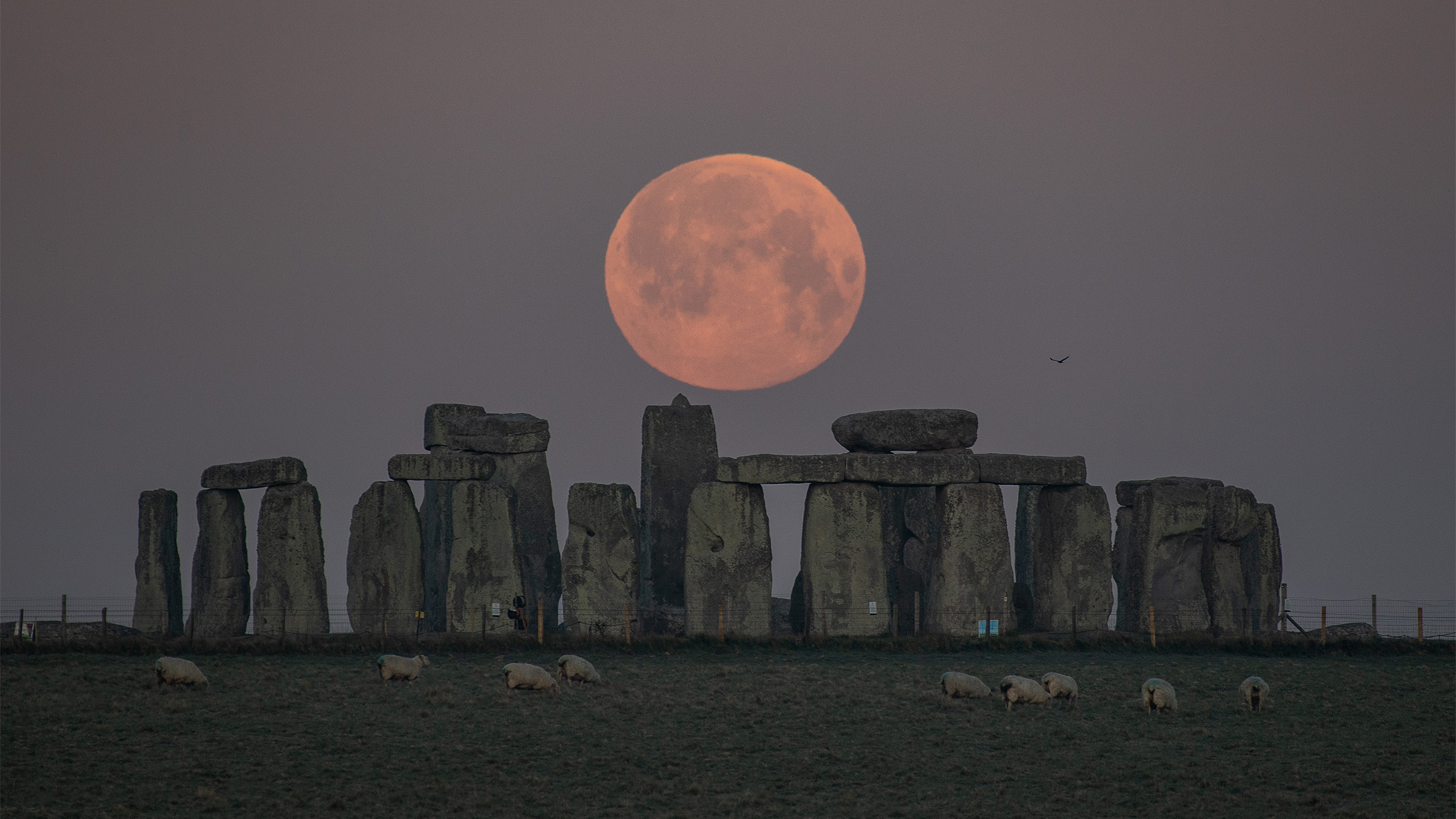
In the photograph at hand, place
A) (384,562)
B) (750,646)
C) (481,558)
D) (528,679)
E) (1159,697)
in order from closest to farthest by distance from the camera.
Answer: (1159,697) → (528,679) → (750,646) → (384,562) → (481,558)

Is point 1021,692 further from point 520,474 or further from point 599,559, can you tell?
point 520,474

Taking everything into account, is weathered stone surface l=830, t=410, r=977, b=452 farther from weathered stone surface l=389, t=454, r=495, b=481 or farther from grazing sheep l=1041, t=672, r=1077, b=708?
grazing sheep l=1041, t=672, r=1077, b=708

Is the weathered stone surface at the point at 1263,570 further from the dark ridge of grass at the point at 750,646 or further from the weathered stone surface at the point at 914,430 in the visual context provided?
the weathered stone surface at the point at 914,430

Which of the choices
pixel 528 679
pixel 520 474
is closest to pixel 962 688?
pixel 528 679

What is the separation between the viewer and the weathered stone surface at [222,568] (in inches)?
1411

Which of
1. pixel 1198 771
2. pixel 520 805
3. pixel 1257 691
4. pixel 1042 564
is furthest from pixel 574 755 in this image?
pixel 1042 564

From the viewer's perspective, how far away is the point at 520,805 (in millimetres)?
19766

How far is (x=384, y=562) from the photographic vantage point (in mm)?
34875

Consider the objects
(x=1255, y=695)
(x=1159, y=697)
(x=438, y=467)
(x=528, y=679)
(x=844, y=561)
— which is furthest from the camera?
(x=438, y=467)

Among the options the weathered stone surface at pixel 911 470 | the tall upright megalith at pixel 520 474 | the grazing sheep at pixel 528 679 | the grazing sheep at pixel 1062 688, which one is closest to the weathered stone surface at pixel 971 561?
the weathered stone surface at pixel 911 470

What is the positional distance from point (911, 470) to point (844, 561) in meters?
2.25

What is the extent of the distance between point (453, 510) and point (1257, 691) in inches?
659

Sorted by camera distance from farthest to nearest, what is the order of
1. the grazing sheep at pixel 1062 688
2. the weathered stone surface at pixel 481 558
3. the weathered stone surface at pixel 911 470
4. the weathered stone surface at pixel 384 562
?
the weathered stone surface at pixel 481 558
the weathered stone surface at pixel 384 562
the weathered stone surface at pixel 911 470
the grazing sheep at pixel 1062 688

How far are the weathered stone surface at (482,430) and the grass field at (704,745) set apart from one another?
10.2m
